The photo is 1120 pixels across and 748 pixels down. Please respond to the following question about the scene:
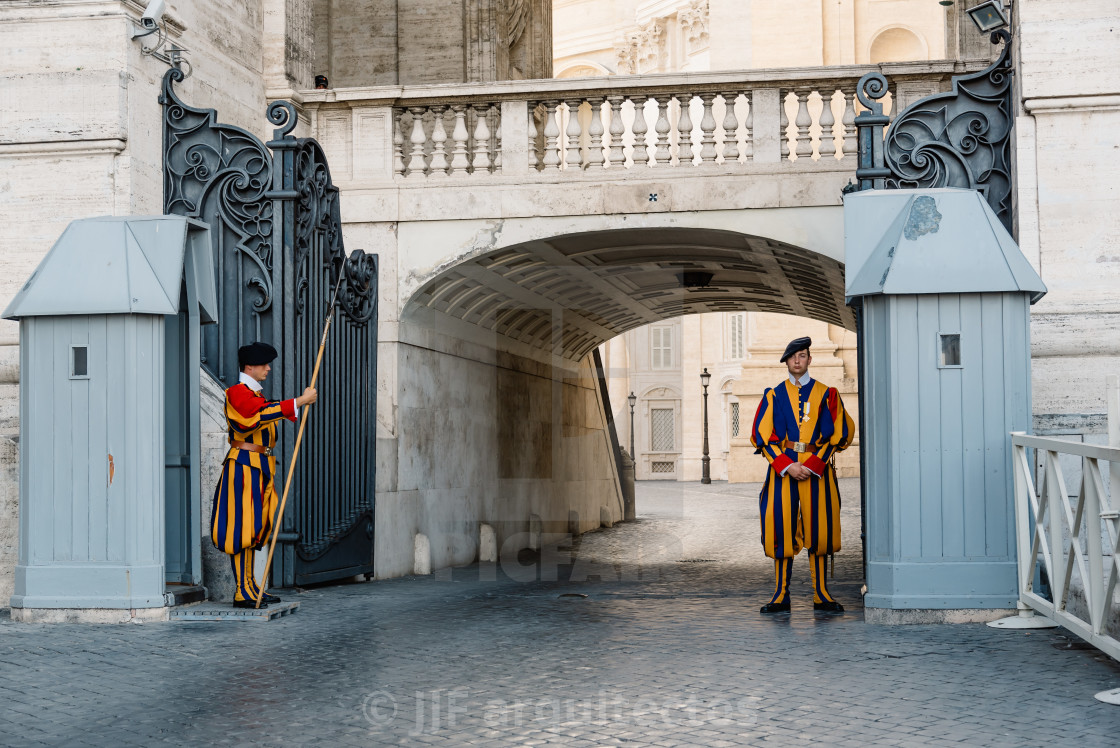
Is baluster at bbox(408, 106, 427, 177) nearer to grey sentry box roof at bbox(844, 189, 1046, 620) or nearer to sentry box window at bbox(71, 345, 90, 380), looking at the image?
sentry box window at bbox(71, 345, 90, 380)

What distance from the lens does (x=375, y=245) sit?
478 inches

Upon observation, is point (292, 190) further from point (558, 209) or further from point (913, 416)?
point (913, 416)

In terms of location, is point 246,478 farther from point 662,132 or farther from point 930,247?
point 662,132

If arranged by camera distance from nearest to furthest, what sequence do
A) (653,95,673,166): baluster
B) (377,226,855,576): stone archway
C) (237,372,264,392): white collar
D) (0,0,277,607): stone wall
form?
(237,372,264,392): white collar < (0,0,277,607): stone wall < (653,95,673,166): baluster < (377,226,855,576): stone archway

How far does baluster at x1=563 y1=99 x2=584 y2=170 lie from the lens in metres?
11.8

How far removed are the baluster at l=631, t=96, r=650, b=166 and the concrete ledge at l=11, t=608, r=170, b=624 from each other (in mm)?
6043

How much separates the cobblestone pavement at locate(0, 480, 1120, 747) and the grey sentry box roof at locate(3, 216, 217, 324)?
190 cm

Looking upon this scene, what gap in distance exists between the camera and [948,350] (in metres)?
7.56

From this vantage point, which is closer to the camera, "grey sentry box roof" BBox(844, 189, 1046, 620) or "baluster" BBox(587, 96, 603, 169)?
"grey sentry box roof" BBox(844, 189, 1046, 620)

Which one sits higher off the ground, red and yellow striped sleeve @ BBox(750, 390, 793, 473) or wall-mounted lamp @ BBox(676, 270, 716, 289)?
wall-mounted lamp @ BBox(676, 270, 716, 289)

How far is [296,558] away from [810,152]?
5.53m

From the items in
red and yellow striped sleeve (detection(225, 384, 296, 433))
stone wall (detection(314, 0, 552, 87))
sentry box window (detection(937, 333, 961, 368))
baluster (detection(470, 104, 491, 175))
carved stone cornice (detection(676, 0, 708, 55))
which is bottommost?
red and yellow striped sleeve (detection(225, 384, 296, 433))

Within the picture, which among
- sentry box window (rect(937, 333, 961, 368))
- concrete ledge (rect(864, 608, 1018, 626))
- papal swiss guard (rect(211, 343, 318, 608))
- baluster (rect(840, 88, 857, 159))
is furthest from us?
baluster (rect(840, 88, 857, 159))

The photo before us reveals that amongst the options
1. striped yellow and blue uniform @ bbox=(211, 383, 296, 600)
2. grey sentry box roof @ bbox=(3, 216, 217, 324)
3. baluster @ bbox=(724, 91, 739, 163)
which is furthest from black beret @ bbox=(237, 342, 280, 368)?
baluster @ bbox=(724, 91, 739, 163)
